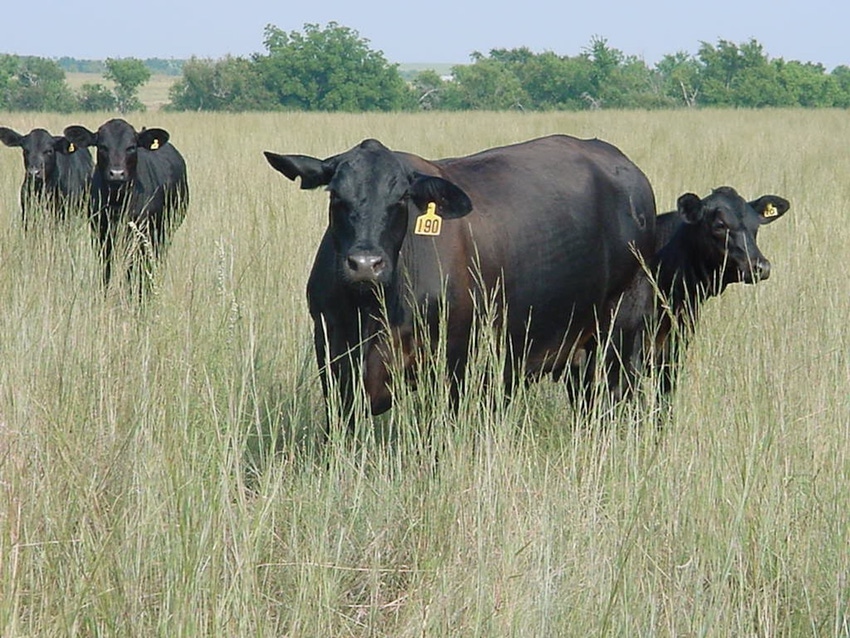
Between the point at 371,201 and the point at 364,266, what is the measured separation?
14.8 inches

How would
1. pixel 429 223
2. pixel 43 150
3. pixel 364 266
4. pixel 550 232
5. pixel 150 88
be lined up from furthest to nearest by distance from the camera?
pixel 150 88, pixel 43 150, pixel 550 232, pixel 429 223, pixel 364 266

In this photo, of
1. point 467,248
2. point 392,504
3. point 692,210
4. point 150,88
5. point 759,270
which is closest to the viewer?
point 392,504

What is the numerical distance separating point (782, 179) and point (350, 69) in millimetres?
48624

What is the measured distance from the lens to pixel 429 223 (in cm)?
466

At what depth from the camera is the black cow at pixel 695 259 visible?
19.6 ft

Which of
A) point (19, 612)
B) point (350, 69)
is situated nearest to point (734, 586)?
point (19, 612)

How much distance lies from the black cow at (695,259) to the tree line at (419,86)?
47.5 m

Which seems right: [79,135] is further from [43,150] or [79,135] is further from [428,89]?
[428,89]

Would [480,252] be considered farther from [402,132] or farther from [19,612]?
[402,132]

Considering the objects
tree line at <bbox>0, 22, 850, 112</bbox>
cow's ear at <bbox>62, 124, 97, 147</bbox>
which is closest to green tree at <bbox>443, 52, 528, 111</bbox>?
tree line at <bbox>0, 22, 850, 112</bbox>

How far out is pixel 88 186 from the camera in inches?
384

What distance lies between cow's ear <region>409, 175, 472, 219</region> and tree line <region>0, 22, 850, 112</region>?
49.4 meters

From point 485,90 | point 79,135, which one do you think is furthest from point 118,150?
point 485,90

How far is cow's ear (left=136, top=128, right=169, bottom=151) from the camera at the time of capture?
29.8 feet
